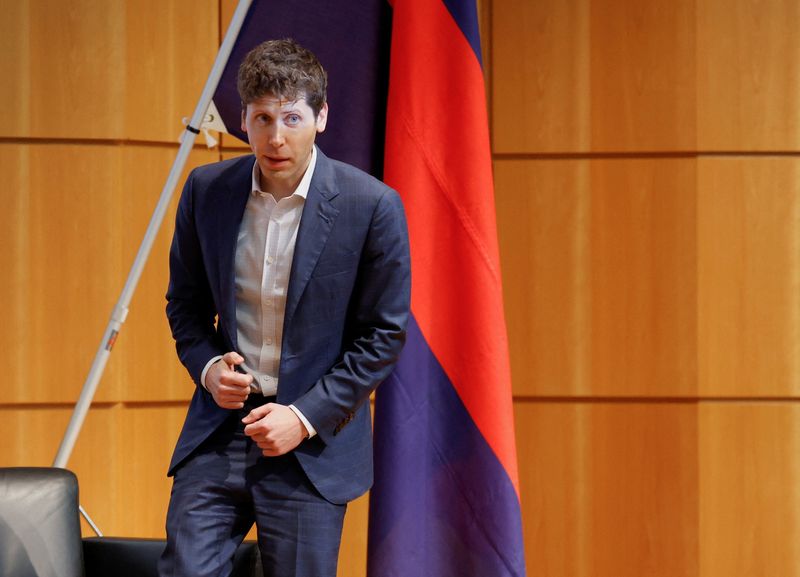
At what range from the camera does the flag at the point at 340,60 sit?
221cm

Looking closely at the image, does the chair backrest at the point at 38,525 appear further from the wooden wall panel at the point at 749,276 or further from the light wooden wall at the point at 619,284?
the wooden wall panel at the point at 749,276

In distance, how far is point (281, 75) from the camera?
1.60 meters

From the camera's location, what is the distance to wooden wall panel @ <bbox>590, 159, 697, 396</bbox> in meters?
3.09

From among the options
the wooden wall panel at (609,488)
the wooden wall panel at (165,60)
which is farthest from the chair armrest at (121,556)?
the wooden wall panel at (609,488)

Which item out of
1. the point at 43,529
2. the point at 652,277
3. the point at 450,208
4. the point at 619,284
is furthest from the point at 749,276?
the point at 43,529

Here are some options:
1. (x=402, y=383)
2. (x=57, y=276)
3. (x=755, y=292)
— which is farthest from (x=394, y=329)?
(x=755, y=292)

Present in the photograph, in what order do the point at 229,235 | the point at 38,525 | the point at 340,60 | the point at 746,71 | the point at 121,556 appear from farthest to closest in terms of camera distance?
1. the point at 746,71
2. the point at 340,60
3. the point at 121,556
4. the point at 38,525
5. the point at 229,235

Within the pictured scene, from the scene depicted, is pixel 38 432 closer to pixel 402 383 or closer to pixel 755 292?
pixel 402 383

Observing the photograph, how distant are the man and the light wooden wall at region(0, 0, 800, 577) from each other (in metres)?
1.36

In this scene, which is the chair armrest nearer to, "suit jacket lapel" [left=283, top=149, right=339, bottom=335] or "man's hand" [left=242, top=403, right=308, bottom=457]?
"man's hand" [left=242, top=403, right=308, bottom=457]

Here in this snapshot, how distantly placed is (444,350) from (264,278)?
733mm

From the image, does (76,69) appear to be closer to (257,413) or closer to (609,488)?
A: (257,413)

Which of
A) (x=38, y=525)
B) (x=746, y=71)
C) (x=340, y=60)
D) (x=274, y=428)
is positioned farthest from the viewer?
(x=746, y=71)

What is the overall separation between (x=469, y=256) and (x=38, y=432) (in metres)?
1.52
